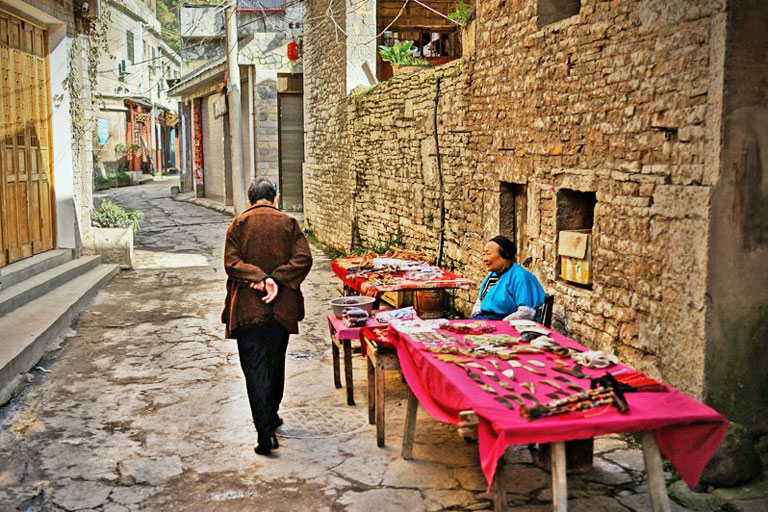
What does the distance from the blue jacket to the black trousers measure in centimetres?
157

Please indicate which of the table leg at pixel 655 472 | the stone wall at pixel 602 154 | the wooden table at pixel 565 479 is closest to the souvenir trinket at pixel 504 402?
the wooden table at pixel 565 479

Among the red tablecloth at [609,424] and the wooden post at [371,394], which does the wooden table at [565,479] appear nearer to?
the red tablecloth at [609,424]

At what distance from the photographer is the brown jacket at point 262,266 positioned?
16.7ft

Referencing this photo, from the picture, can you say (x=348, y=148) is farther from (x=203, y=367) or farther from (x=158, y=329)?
(x=203, y=367)

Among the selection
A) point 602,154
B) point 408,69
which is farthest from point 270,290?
point 408,69

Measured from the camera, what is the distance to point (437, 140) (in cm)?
928

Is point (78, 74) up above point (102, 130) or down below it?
below

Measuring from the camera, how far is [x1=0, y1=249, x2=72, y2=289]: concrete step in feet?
29.0

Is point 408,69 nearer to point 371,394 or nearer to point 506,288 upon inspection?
point 506,288

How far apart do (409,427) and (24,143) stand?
25.1ft

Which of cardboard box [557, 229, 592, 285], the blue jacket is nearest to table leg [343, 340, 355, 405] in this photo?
the blue jacket

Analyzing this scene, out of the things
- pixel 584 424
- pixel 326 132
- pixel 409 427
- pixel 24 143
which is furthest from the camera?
pixel 326 132

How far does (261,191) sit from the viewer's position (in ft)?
17.5

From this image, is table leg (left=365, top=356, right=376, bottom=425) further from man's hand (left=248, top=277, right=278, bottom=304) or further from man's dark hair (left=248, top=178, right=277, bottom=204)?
man's dark hair (left=248, top=178, right=277, bottom=204)
